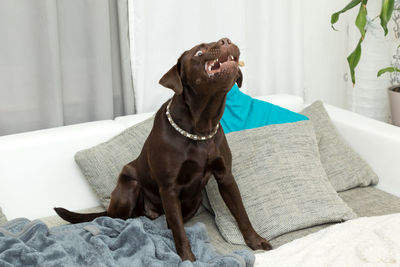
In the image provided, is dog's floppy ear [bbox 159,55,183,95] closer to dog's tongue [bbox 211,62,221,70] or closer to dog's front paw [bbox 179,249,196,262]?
dog's tongue [bbox 211,62,221,70]

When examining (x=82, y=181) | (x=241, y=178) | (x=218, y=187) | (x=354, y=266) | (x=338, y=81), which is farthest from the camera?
(x=338, y=81)

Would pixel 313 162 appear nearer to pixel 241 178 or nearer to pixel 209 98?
pixel 241 178

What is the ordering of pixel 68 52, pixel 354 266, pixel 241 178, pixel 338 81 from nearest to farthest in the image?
1. pixel 354 266
2. pixel 241 178
3. pixel 68 52
4. pixel 338 81

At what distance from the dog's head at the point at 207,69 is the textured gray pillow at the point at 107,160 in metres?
0.55

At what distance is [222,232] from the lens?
1.86 metres

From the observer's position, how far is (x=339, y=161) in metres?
2.18

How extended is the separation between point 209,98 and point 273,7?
126cm

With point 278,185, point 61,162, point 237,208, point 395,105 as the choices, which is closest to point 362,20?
point 395,105

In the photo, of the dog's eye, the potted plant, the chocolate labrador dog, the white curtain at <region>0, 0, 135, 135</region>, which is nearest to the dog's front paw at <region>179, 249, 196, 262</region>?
the chocolate labrador dog

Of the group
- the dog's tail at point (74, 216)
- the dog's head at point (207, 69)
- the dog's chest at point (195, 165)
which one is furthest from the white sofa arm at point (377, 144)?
the dog's tail at point (74, 216)

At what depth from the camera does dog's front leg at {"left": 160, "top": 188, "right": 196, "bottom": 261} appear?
1635 mm

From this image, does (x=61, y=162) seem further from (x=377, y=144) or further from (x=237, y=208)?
(x=377, y=144)

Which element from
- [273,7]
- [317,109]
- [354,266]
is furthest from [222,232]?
[273,7]

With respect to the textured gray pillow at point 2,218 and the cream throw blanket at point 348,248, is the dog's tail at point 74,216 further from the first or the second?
the cream throw blanket at point 348,248
